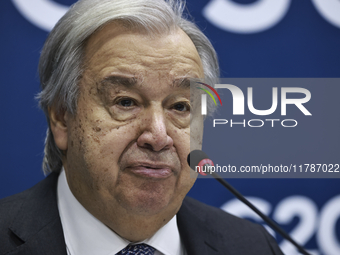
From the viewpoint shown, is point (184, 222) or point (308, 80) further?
point (308, 80)

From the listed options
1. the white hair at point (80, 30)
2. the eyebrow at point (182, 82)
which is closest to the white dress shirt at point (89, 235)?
the white hair at point (80, 30)

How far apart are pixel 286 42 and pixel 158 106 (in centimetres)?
147

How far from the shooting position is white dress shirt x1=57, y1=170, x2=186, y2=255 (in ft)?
5.16

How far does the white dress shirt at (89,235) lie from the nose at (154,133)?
1.44 ft

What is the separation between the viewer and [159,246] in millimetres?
1669

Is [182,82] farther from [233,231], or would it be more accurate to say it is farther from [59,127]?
[233,231]

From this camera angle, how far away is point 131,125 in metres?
1.49

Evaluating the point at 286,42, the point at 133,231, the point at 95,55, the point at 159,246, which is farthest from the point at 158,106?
the point at 286,42

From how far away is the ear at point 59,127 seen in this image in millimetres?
1673

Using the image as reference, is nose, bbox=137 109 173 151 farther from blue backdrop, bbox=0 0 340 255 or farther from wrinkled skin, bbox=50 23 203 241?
blue backdrop, bbox=0 0 340 255

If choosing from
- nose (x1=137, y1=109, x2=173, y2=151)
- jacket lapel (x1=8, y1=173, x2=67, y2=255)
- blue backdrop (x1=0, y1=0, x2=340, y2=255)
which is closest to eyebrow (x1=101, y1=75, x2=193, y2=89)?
nose (x1=137, y1=109, x2=173, y2=151)

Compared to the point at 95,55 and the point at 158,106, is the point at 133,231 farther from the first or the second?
the point at 95,55

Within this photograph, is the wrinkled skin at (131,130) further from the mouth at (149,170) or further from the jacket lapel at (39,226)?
the jacket lapel at (39,226)

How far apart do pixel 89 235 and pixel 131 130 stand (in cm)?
51
